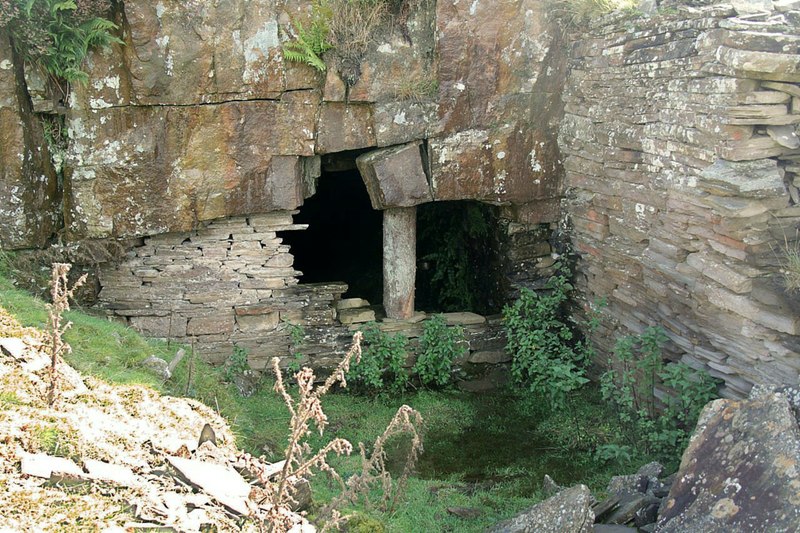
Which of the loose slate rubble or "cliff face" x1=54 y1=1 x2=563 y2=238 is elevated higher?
"cliff face" x1=54 y1=1 x2=563 y2=238

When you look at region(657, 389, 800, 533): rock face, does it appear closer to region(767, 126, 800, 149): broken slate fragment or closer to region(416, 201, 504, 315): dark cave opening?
region(767, 126, 800, 149): broken slate fragment

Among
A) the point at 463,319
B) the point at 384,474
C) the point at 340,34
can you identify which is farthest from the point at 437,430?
the point at 340,34

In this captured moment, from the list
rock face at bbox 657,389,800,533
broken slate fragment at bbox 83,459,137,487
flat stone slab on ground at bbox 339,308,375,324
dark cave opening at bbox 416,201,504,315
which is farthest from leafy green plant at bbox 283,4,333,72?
rock face at bbox 657,389,800,533

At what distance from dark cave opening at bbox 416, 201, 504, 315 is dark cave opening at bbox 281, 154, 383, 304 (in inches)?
42.9

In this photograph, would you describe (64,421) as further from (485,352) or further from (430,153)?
(485,352)

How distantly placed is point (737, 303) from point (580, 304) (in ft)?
7.52

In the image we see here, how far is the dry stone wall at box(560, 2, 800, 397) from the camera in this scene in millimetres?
4660

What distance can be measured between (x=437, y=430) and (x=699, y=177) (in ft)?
10.1

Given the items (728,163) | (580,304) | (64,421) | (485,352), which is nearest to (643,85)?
(728,163)

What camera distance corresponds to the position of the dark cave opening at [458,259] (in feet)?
26.1

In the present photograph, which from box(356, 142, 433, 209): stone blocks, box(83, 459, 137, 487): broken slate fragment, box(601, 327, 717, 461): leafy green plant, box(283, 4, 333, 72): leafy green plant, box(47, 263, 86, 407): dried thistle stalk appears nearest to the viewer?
box(83, 459, 137, 487): broken slate fragment

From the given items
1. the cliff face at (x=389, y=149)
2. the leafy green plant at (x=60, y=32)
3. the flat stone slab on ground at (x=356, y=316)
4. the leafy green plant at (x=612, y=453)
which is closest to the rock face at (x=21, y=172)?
the cliff face at (x=389, y=149)

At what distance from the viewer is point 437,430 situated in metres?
6.66

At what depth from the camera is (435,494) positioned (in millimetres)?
5332
